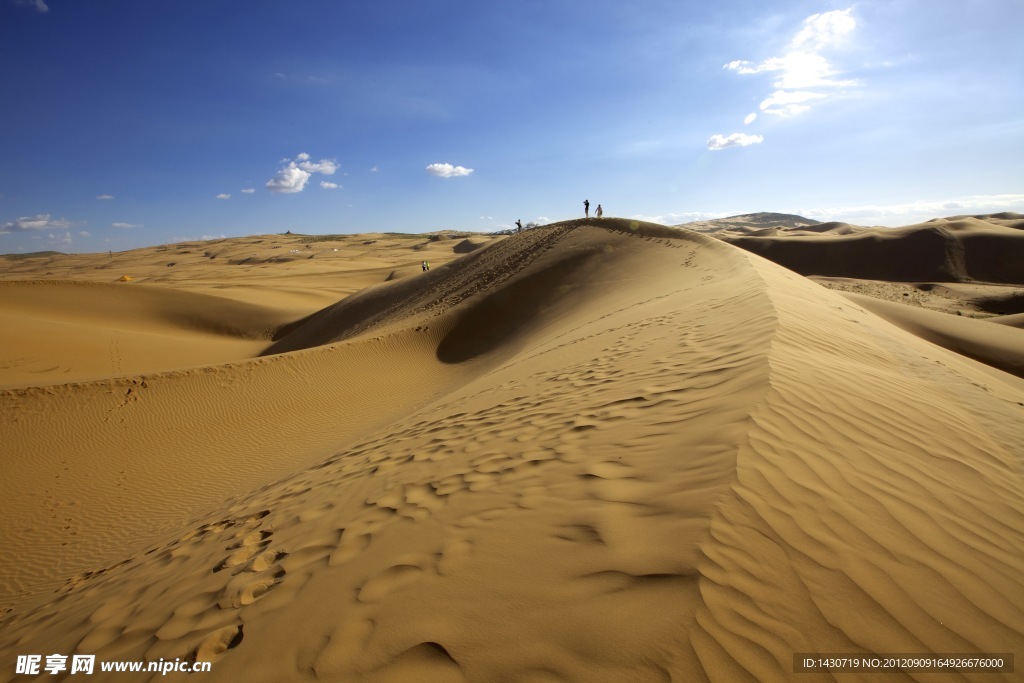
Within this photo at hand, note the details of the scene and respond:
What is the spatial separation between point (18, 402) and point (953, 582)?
13635mm

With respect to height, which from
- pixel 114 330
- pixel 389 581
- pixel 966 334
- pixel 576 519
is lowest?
pixel 966 334

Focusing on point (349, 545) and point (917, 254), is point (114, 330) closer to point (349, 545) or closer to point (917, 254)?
point (349, 545)

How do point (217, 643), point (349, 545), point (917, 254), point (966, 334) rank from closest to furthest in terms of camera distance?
point (217, 643), point (349, 545), point (966, 334), point (917, 254)

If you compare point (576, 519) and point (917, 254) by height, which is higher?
point (917, 254)

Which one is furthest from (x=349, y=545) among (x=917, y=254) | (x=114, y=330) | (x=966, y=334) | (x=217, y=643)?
(x=917, y=254)

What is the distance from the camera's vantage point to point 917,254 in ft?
93.1

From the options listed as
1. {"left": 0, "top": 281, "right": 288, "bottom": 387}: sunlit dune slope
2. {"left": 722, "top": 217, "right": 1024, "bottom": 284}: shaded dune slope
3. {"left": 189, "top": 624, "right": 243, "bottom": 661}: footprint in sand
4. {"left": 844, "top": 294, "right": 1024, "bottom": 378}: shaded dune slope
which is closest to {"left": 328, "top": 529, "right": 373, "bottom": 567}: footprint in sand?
{"left": 189, "top": 624, "right": 243, "bottom": 661}: footprint in sand

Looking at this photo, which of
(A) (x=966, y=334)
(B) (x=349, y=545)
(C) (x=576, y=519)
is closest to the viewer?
(C) (x=576, y=519)

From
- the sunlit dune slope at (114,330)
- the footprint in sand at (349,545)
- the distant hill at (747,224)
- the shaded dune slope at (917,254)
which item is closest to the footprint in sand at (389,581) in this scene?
the footprint in sand at (349,545)

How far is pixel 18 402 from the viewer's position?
9023 millimetres

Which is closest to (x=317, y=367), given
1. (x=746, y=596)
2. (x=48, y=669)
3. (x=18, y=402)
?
(x=18, y=402)

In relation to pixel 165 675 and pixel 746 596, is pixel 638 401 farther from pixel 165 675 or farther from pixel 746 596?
pixel 165 675

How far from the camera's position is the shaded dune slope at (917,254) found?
2627 centimetres

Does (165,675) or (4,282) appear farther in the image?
(4,282)
